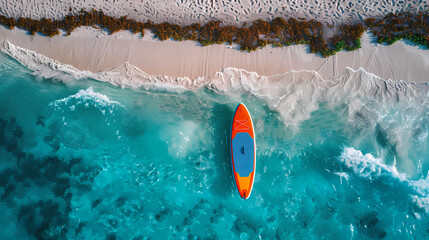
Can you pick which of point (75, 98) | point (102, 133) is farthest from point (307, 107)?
point (75, 98)

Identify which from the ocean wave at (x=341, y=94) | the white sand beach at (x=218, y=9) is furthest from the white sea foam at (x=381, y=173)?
the white sand beach at (x=218, y=9)

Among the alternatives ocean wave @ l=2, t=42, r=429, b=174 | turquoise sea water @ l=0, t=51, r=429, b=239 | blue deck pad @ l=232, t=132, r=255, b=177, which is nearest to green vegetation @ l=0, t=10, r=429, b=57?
ocean wave @ l=2, t=42, r=429, b=174

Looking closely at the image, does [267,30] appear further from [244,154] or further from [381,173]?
[381,173]

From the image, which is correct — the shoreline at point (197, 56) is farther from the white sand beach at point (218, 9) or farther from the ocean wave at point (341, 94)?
the white sand beach at point (218, 9)

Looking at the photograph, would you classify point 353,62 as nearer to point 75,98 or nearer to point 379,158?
point 379,158

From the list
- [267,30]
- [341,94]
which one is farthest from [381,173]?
[267,30]

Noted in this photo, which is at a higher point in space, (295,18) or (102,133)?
(295,18)
